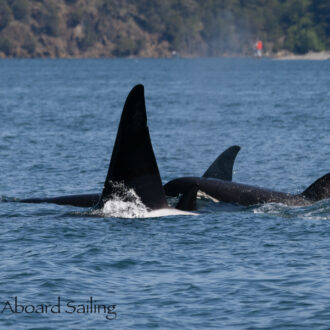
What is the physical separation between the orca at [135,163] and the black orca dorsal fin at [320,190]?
10.5ft

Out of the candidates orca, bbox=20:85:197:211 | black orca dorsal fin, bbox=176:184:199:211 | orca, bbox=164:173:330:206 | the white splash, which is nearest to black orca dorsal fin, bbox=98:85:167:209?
orca, bbox=20:85:197:211

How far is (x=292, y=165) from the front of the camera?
100ft

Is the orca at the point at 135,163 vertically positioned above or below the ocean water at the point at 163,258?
above

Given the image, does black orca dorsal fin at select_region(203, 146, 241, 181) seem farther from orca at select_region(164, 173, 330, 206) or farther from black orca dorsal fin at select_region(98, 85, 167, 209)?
black orca dorsal fin at select_region(98, 85, 167, 209)

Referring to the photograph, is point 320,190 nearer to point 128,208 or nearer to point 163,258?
point 128,208

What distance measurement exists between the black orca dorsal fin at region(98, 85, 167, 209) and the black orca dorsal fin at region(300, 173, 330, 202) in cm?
393

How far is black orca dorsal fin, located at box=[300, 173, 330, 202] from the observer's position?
64.3 feet

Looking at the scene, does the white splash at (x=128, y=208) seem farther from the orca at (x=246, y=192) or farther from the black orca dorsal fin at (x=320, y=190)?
the black orca dorsal fin at (x=320, y=190)

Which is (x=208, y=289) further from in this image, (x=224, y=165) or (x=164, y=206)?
(x=224, y=165)

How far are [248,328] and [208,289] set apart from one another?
5.77 ft

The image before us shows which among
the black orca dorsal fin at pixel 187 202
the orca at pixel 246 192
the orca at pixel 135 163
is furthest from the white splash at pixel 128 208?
the orca at pixel 246 192

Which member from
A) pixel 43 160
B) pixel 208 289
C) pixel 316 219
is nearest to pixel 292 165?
pixel 43 160

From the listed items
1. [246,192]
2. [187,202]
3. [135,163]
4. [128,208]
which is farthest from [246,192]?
[135,163]

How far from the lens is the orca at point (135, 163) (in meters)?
17.0
